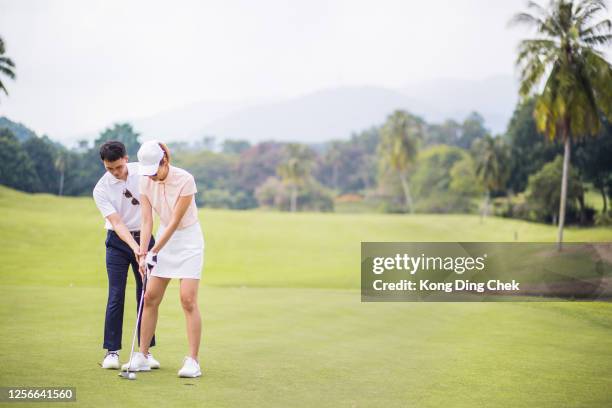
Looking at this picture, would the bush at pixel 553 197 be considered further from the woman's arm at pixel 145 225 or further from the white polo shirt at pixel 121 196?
the woman's arm at pixel 145 225

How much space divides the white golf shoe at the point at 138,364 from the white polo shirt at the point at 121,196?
132 cm

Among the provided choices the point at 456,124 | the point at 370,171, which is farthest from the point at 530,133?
the point at 456,124

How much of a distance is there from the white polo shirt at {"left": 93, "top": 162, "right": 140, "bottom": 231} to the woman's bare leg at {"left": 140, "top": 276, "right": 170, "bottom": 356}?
79 cm

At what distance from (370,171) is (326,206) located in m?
21.9

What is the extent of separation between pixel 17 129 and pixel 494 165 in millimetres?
36657

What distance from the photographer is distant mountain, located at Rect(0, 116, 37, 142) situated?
32.3 metres

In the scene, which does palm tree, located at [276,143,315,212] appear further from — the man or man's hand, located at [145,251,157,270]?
man's hand, located at [145,251,157,270]

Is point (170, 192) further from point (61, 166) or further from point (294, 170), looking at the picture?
point (294, 170)

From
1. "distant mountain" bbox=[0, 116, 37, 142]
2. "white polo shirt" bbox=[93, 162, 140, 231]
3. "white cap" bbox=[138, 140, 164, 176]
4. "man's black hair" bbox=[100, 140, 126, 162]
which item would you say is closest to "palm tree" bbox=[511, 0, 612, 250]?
"distant mountain" bbox=[0, 116, 37, 142]

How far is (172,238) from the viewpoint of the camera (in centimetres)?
660

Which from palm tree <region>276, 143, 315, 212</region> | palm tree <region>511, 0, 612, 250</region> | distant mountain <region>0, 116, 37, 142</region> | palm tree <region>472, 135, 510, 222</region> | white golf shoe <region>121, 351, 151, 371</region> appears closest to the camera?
white golf shoe <region>121, 351, 151, 371</region>

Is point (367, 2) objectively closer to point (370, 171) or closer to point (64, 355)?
point (370, 171)

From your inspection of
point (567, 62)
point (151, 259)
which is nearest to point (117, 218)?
point (151, 259)

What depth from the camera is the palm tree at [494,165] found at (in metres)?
57.0
